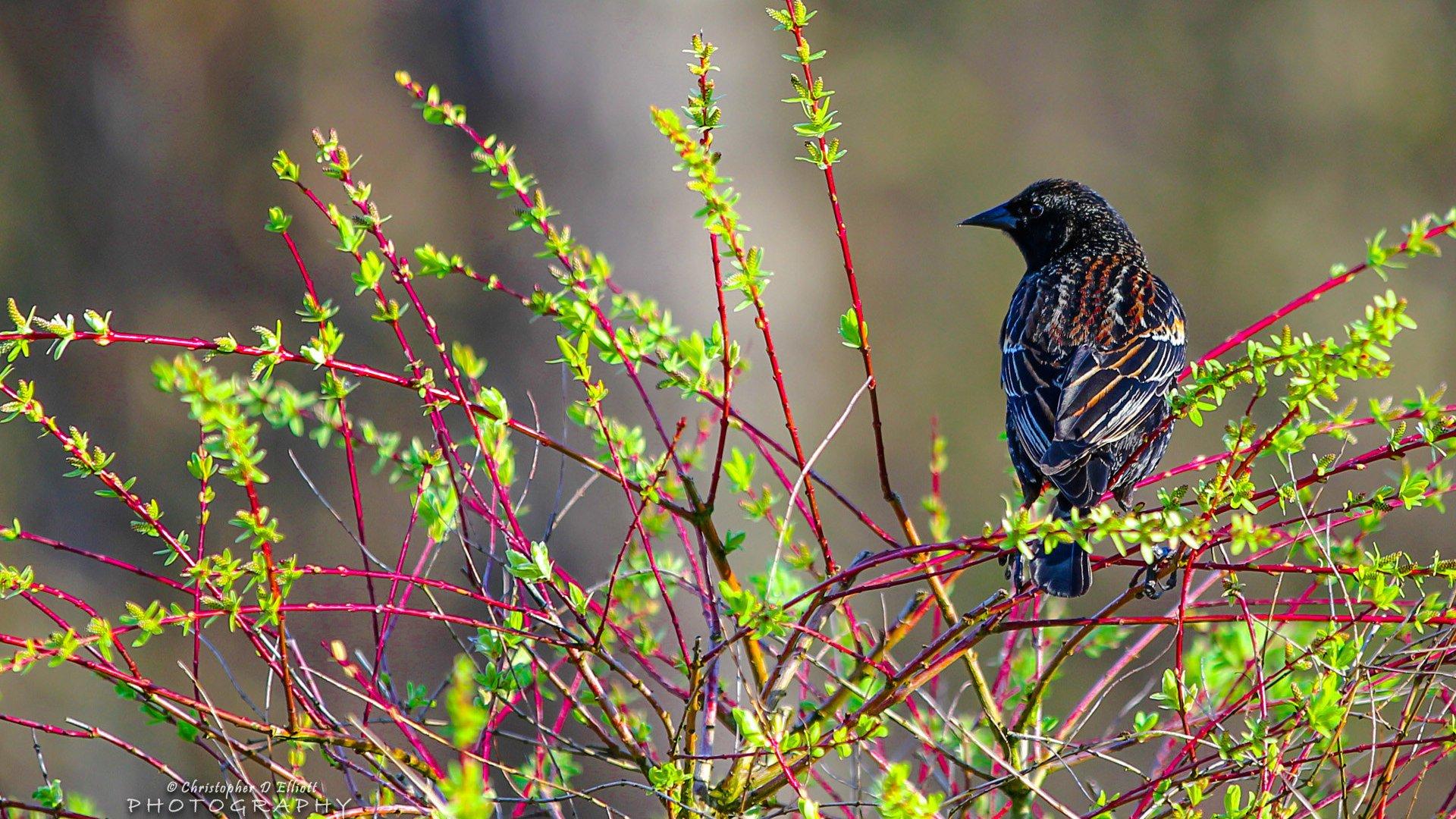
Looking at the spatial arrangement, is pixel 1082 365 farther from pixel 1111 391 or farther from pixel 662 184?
pixel 662 184

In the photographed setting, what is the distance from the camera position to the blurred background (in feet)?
18.3

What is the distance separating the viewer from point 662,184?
5504mm

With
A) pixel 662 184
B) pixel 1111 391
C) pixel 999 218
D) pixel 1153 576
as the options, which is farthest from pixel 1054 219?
pixel 1153 576

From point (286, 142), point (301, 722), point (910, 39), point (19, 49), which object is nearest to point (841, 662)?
point (301, 722)

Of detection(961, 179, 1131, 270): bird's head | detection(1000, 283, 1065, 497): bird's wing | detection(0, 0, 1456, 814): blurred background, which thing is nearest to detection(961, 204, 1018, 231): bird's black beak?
detection(961, 179, 1131, 270): bird's head

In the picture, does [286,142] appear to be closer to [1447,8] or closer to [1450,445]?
[1450,445]

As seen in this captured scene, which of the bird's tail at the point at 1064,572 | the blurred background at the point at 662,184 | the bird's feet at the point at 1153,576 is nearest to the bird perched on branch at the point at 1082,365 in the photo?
the bird's tail at the point at 1064,572

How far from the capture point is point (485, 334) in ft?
19.0

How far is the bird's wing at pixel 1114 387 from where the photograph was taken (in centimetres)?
272

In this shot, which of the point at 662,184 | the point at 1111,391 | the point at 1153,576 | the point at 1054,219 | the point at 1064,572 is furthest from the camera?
the point at 662,184

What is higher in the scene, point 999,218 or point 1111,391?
point 999,218

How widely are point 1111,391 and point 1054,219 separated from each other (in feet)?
3.63

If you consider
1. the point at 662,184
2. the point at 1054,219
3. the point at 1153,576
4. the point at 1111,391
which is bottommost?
the point at 1153,576

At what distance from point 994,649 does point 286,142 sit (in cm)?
500
